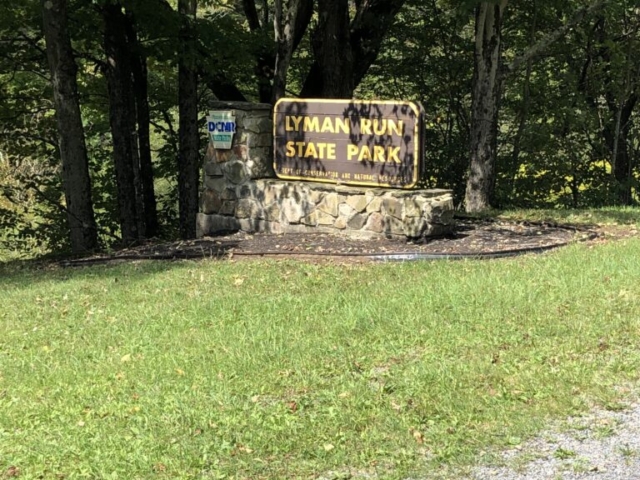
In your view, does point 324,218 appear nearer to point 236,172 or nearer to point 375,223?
point 375,223

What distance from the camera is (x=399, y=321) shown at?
550 cm

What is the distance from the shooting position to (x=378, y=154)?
9445mm

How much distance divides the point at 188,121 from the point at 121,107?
1288mm

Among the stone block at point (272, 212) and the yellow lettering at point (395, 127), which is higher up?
the yellow lettering at point (395, 127)

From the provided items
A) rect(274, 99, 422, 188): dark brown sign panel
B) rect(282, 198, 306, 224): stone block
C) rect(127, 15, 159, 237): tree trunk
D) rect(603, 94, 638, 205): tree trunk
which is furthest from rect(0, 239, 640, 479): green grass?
rect(603, 94, 638, 205): tree trunk

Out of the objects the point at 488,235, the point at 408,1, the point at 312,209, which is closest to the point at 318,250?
the point at 312,209

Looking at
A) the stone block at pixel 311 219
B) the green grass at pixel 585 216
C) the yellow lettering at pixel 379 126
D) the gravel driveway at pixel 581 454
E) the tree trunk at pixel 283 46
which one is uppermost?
the tree trunk at pixel 283 46

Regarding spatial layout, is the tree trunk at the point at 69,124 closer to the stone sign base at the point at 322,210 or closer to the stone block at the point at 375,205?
the stone sign base at the point at 322,210

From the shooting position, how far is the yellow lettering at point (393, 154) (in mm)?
9281

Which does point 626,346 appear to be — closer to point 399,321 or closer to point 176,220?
point 399,321

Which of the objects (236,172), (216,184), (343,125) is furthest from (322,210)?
(216,184)

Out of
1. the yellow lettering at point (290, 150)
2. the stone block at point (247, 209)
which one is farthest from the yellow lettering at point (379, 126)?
the stone block at point (247, 209)

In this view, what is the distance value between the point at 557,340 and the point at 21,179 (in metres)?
15.4

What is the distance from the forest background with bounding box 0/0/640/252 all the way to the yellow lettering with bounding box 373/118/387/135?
3443mm
